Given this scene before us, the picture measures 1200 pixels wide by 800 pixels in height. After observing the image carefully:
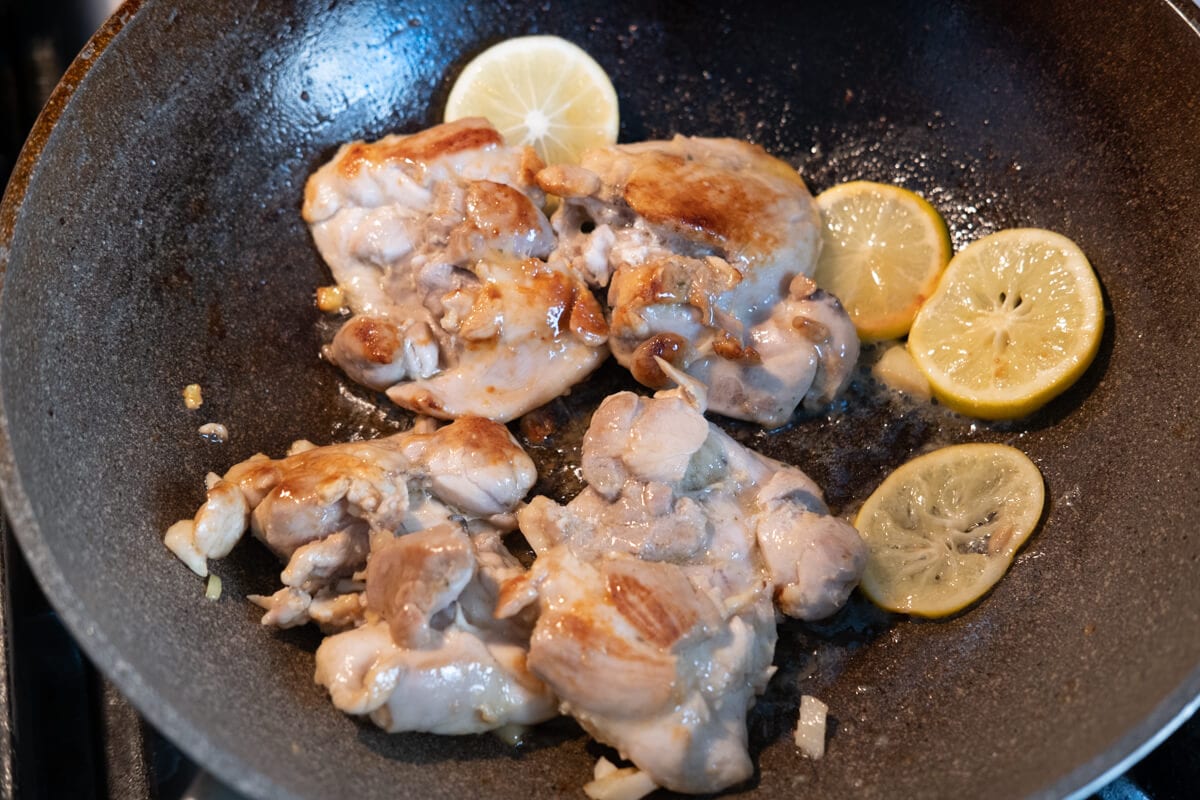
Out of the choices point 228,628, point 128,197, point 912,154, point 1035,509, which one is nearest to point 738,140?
point 912,154

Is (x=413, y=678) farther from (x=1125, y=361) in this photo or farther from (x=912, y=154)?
(x=912, y=154)

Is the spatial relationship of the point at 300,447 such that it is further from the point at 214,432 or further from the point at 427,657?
the point at 427,657

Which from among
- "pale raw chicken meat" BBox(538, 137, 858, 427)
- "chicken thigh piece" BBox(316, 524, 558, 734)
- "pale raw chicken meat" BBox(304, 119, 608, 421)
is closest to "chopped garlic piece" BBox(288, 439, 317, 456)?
"pale raw chicken meat" BBox(304, 119, 608, 421)

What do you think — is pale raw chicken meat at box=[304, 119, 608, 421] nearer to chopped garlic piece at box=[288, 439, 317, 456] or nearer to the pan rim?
chopped garlic piece at box=[288, 439, 317, 456]

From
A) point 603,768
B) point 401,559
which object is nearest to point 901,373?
point 603,768

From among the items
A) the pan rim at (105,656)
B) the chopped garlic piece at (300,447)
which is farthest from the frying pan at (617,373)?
the chopped garlic piece at (300,447)
